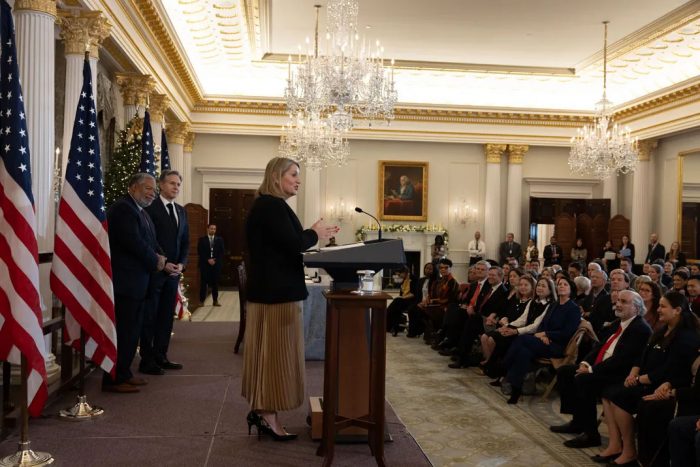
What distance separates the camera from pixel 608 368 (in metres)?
4.88

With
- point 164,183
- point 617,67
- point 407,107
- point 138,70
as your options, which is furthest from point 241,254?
point 164,183

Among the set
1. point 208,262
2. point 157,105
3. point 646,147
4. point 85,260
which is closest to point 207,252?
point 208,262

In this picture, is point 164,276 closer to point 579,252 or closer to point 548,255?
point 548,255

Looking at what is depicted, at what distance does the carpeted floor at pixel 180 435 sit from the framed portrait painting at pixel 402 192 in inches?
489

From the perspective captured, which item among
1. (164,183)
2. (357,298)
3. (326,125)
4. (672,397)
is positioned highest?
(326,125)

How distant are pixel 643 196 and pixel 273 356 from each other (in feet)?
51.1

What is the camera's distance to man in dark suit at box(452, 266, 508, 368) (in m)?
7.88

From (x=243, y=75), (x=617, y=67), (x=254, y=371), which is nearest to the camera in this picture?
(x=254, y=371)

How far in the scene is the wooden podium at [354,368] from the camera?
378cm

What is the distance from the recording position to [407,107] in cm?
1753

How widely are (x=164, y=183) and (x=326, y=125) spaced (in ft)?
23.8

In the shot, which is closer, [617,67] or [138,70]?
[138,70]

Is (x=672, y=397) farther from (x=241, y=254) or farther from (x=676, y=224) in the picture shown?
(x=241, y=254)

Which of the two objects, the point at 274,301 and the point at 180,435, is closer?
the point at 274,301
